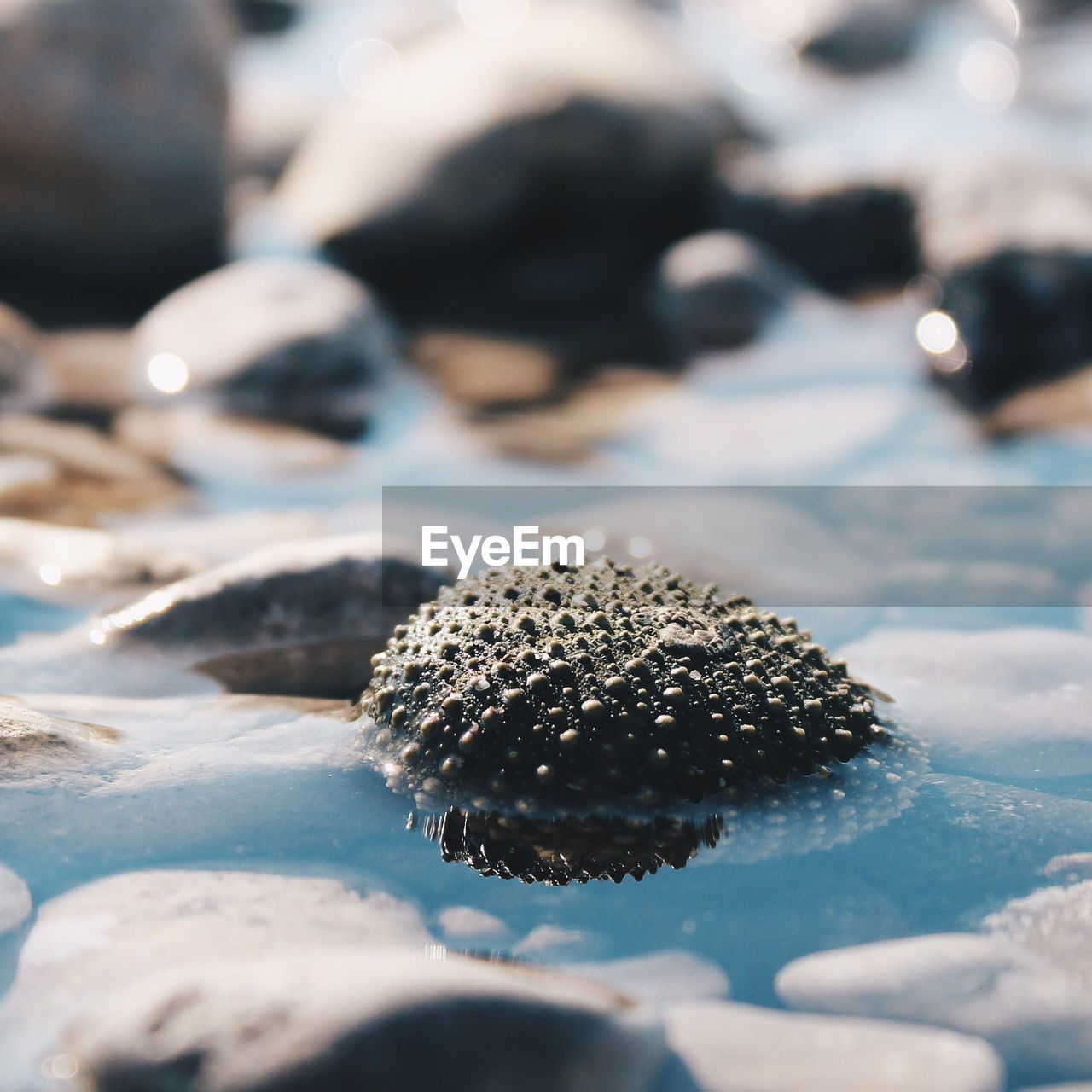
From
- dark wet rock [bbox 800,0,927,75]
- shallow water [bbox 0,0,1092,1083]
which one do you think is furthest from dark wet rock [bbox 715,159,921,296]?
dark wet rock [bbox 800,0,927,75]

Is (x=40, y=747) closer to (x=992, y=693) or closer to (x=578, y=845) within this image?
(x=578, y=845)

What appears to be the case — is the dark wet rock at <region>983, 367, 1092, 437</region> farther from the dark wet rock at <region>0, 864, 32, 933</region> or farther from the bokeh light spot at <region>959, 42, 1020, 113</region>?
the bokeh light spot at <region>959, 42, 1020, 113</region>

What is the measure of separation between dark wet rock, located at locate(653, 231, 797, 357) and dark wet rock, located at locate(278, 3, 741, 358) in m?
0.21

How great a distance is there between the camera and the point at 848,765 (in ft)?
9.32

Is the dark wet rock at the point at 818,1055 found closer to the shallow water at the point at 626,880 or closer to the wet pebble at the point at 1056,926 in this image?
the shallow water at the point at 626,880

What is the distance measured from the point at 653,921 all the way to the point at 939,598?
1.74 metres

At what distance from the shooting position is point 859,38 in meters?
10.7

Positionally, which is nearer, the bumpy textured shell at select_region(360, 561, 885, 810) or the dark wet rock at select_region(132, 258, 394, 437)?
the bumpy textured shell at select_region(360, 561, 885, 810)

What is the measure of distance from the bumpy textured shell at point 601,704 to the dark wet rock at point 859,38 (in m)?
8.71

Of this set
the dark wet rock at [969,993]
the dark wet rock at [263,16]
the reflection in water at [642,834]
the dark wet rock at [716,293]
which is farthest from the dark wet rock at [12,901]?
the dark wet rock at [263,16]

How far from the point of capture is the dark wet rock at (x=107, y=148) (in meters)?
5.93

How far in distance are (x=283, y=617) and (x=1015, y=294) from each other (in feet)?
11.9

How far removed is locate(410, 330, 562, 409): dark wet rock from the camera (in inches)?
213

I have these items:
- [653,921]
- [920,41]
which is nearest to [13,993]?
[653,921]
